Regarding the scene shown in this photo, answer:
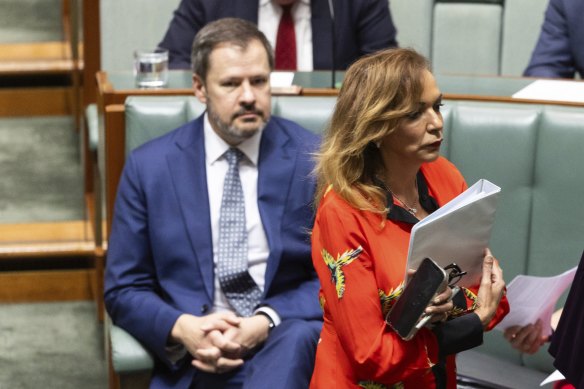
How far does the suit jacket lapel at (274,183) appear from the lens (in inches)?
82.7

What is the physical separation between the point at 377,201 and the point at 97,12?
6.42ft

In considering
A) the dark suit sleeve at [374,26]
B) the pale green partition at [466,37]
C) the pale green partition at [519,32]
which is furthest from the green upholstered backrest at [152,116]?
the pale green partition at [519,32]

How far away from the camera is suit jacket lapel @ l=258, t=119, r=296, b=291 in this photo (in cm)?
210

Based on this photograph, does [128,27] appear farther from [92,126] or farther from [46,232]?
[46,232]

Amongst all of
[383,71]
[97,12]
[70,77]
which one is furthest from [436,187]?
[70,77]

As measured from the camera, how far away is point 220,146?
2166 mm

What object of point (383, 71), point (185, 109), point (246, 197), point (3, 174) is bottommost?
point (3, 174)

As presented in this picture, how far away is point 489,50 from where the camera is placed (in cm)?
356

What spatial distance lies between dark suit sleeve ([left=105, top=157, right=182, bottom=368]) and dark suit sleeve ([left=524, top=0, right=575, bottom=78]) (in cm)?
137

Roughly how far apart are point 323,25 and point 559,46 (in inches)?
25.6

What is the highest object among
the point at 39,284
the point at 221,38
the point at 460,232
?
the point at 221,38

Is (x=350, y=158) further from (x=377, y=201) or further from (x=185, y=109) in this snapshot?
(x=185, y=109)

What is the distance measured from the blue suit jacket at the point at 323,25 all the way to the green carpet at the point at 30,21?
43.8 inches

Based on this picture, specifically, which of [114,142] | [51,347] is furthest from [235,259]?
[51,347]
